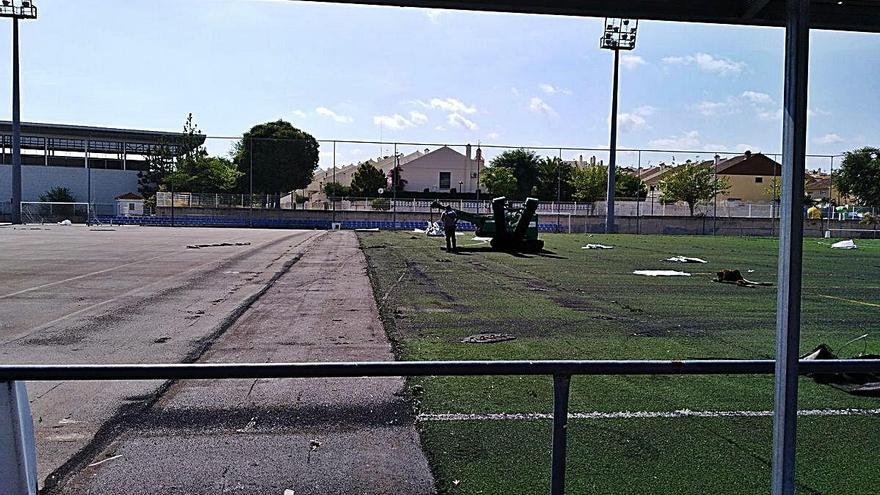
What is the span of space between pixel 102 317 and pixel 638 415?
29.4 feet

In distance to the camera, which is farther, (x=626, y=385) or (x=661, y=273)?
(x=661, y=273)

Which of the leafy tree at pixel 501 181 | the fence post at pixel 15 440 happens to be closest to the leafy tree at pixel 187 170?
the leafy tree at pixel 501 181

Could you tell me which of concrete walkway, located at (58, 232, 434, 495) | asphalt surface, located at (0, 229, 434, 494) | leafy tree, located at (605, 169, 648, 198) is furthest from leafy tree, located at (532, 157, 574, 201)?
concrete walkway, located at (58, 232, 434, 495)

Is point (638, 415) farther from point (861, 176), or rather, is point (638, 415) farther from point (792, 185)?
point (861, 176)

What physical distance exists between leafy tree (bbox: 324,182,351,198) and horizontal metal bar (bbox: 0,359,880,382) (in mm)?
61506

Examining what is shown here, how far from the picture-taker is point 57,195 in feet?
245

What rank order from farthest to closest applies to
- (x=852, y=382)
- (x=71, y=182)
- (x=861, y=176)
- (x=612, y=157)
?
(x=71, y=182)
(x=861, y=176)
(x=612, y=157)
(x=852, y=382)

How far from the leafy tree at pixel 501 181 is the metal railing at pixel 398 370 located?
215 feet

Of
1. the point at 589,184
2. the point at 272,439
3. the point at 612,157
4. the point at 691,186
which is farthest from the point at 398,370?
the point at 589,184

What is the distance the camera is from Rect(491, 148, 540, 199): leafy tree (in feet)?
230

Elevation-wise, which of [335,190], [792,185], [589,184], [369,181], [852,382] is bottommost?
[852,382]

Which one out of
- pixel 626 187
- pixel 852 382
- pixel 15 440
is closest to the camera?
pixel 15 440

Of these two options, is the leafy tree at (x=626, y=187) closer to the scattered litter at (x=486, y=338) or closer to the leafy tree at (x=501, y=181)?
the leafy tree at (x=501, y=181)

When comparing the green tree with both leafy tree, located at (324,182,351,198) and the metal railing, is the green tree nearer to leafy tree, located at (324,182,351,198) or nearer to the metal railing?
leafy tree, located at (324,182,351,198)
